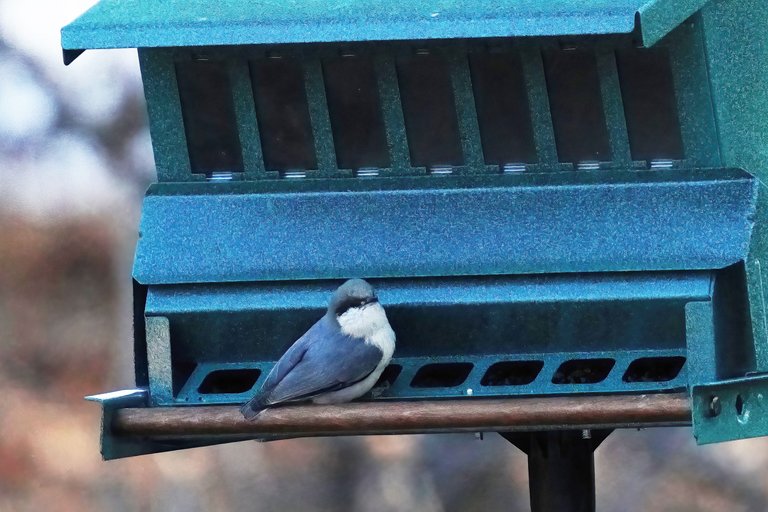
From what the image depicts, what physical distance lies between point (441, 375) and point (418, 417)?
0.51 metres

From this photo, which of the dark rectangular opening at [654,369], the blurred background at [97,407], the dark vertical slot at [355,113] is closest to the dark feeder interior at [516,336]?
the dark rectangular opening at [654,369]

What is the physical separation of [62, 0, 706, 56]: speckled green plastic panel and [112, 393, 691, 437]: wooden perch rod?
82 cm

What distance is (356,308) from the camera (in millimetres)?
4734

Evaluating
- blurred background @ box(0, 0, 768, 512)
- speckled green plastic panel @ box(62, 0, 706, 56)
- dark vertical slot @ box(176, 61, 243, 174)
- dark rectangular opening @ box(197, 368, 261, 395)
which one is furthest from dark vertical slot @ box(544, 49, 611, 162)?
blurred background @ box(0, 0, 768, 512)

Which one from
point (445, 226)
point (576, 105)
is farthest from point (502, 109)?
point (445, 226)

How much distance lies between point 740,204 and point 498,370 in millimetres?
702

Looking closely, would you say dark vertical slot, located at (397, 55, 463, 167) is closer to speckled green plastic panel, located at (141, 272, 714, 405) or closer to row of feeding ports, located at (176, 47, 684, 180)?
row of feeding ports, located at (176, 47, 684, 180)

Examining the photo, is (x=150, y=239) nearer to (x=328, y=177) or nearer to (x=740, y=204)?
(x=328, y=177)

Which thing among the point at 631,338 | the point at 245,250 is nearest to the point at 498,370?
the point at 631,338

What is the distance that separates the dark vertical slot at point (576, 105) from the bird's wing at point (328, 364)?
685 mm

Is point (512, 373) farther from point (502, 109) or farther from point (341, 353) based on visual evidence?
point (502, 109)

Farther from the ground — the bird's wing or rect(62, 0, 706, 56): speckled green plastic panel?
rect(62, 0, 706, 56): speckled green plastic panel

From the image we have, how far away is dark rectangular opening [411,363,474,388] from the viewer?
4980 millimetres

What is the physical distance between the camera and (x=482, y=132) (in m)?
5.00
